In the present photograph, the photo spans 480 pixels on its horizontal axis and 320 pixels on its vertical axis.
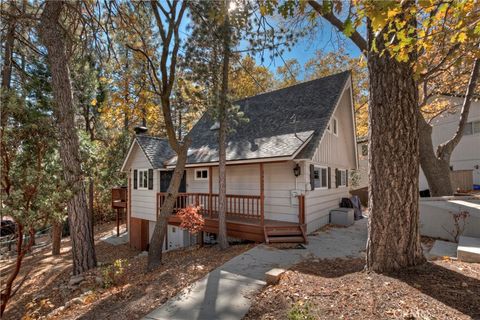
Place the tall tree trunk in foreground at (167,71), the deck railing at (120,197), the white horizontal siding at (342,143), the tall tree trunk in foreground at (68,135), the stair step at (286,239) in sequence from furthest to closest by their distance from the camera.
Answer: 1. the deck railing at (120,197)
2. the white horizontal siding at (342,143)
3. the stair step at (286,239)
4. the tall tree trunk in foreground at (167,71)
5. the tall tree trunk in foreground at (68,135)

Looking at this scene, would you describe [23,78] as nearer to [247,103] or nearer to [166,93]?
[166,93]

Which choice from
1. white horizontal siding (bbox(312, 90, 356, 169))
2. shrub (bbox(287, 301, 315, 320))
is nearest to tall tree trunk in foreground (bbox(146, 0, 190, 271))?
shrub (bbox(287, 301, 315, 320))

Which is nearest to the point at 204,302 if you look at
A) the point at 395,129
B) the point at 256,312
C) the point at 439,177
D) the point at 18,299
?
the point at 256,312

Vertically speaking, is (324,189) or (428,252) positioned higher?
(324,189)

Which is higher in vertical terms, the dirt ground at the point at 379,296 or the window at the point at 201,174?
the window at the point at 201,174

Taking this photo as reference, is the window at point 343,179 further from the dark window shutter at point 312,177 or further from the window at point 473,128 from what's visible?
the window at point 473,128

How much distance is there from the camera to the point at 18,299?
7395 millimetres

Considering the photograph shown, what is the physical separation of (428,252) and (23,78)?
13.0 meters

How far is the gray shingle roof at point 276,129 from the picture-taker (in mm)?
8781

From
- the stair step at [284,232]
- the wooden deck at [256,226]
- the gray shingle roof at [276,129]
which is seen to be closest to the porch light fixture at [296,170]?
the gray shingle roof at [276,129]

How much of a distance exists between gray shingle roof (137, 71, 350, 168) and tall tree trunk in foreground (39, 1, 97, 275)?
4.40 m

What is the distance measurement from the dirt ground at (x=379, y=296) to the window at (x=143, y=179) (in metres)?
9.88

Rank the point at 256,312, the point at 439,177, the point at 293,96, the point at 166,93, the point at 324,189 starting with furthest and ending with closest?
1. the point at 293,96
2. the point at 324,189
3. the point at 439,177
4. the point at 166,93
5. the point at 256,312

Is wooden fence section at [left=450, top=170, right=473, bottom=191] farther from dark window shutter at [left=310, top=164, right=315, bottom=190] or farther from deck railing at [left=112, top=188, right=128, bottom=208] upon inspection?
deck railing at [left=112, top=188, right=128, bottom=208]
